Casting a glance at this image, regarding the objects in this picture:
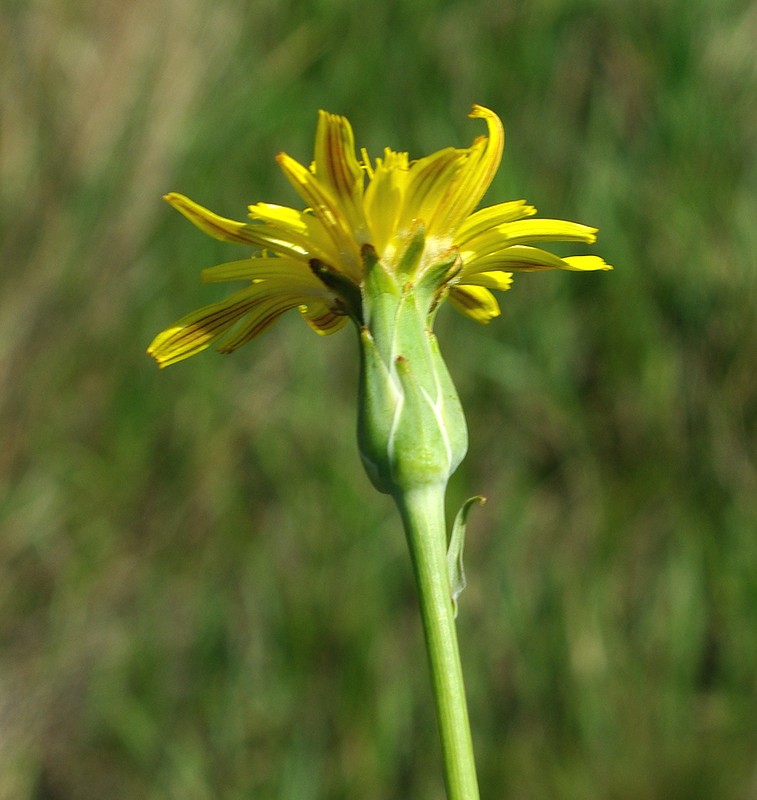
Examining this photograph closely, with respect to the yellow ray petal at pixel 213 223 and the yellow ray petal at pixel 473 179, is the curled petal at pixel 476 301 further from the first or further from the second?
A: the yellow ray petal at pixel 213 223

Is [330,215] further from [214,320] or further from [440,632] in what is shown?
[440,632]

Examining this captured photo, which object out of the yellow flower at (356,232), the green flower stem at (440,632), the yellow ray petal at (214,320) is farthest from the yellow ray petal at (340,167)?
the green flower stem at (440,632)

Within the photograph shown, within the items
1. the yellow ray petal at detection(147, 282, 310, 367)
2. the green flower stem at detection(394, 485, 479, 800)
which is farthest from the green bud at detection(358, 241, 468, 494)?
the yellow ray petal at detection(147, 282, 310, 367)

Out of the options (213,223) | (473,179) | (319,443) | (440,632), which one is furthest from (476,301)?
(319,443)

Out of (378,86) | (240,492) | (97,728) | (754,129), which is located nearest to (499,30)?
(378,86)

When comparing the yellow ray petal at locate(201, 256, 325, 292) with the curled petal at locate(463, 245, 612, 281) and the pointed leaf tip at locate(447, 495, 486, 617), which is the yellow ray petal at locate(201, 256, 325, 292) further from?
the pointed leaf tip at locate(447, 495, 486, 617)
